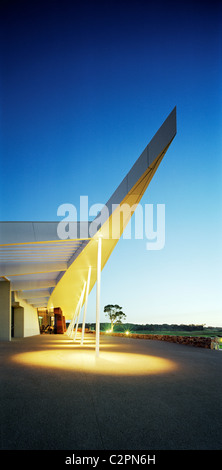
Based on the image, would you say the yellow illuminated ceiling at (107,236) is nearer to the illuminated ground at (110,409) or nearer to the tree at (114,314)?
the illuminated ground at (110,409)

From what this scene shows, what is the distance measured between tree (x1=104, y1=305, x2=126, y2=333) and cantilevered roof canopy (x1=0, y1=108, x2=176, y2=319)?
55726mm

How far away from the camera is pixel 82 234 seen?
11055 mm

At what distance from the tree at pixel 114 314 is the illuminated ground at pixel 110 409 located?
68706 mm

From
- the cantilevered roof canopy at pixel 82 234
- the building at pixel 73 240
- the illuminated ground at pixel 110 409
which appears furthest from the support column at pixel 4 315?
the illuminated ground at pixel 110 409

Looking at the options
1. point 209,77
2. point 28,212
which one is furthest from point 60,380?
point 28,212

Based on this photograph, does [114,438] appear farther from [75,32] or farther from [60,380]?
[75,32]

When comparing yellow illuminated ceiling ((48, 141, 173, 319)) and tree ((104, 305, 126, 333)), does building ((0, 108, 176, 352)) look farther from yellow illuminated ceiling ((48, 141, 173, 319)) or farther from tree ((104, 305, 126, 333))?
tree ((104, 305, 126, 333))

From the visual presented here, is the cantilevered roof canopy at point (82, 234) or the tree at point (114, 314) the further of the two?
the tree at point (114, 314)

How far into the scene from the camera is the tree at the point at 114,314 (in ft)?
245

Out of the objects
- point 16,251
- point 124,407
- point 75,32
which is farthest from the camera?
point 16,251

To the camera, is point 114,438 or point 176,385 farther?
point 176,385

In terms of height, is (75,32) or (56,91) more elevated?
(56,91)
